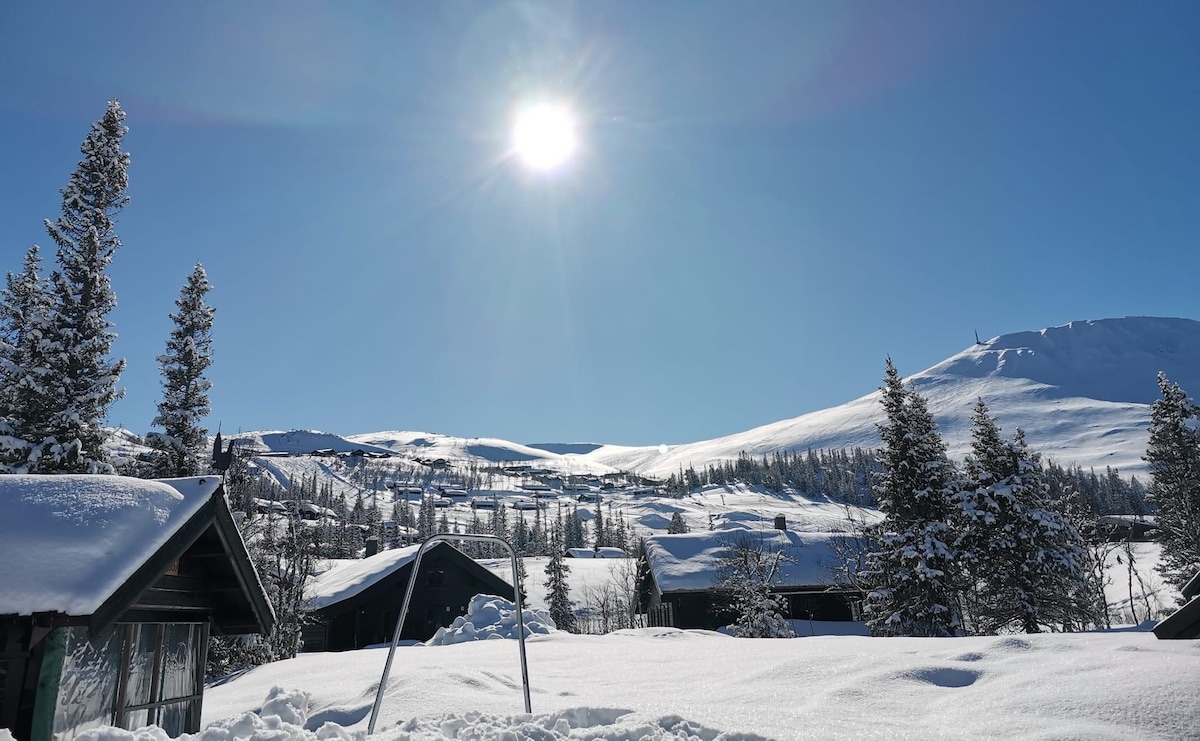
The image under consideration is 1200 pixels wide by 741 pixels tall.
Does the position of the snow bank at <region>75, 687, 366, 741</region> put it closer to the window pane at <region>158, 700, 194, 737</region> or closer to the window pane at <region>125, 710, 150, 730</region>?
the window pane at <region>125, 710, 150, 730</region>

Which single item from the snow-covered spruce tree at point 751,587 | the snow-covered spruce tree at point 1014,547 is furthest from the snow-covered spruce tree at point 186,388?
the snow-covered spruce tree at point 1014,547

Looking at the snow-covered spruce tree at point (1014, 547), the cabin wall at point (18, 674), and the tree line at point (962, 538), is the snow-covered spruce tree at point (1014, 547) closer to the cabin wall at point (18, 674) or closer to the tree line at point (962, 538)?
the tree line at point (962, 538)

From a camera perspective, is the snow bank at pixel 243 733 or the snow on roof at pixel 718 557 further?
the snow on roof at pixel 718 557

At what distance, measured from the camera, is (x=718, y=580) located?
127ft

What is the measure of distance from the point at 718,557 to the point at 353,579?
21.9 metres

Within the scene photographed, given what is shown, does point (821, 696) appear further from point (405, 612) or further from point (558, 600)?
point (558, 600)

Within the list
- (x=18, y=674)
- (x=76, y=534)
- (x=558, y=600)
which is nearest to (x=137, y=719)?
(x=18, y=674)

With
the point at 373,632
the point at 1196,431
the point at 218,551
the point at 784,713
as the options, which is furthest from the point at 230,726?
the point at 1196,431

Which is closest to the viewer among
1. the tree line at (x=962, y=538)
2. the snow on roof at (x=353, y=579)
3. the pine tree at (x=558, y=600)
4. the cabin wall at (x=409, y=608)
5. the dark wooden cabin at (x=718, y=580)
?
the tree line at (x=962, y=538)

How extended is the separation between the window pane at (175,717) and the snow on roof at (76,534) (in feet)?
9.73

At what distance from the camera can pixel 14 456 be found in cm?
2025

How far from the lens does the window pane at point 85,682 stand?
7.30m

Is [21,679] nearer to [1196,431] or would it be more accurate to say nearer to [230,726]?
[230,726]

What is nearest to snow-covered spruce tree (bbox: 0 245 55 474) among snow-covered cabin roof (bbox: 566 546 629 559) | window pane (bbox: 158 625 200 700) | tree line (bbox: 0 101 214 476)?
tree line (bbox: 0 101 214 476)
